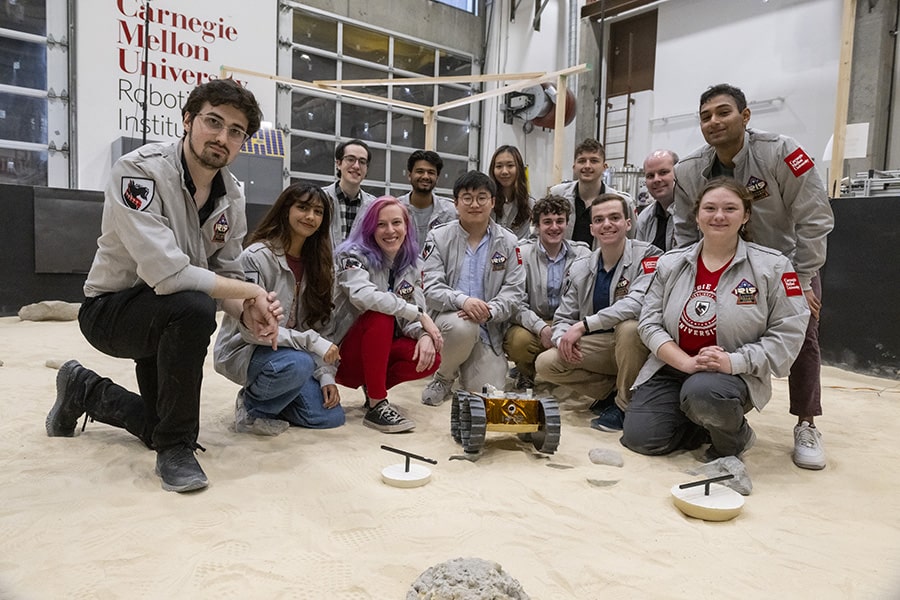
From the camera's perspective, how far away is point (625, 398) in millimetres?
2576

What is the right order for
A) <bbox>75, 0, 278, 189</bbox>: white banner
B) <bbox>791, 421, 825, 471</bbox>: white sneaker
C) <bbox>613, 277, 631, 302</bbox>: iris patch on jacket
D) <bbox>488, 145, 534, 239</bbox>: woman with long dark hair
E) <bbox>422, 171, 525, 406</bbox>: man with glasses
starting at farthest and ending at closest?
1. <bbox>75, 0, 278, 189</bbox>: white banner
2. <bbox>488, 145, 534, 239</bbox>: woman with long dark hair
3. <bbox>422, 171, 525, 406</bbox>: man with glasses
4. <bbox>613, 277, 631, 302</bbox>: iris patch on jacket
5. <bbox>791, 421, 825, 471</bbox>: white sneaker

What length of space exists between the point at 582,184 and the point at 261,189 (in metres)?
4.16

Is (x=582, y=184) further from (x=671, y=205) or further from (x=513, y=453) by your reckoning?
(x=513, y=453)

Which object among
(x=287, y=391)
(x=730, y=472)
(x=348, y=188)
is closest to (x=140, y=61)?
(x=348, y=188)

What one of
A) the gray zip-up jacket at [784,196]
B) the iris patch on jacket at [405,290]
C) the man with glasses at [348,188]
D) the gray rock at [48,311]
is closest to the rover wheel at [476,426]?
the iris patch on jacket at [405,290]

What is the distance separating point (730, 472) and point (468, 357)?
1323 millimetres

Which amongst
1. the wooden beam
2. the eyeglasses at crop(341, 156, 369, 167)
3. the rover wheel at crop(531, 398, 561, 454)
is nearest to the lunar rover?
the rover wheel at crop(531, 398, 561, 454)

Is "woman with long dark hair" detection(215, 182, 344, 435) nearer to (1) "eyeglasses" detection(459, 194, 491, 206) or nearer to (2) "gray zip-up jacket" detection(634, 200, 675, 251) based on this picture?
(1) "eyeglasses" detection(459, 194, 491, 206)

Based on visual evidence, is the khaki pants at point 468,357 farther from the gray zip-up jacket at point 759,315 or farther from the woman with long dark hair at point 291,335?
the gray zip-up jacket at point 759,315

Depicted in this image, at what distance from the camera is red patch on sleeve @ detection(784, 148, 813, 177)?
2225mm

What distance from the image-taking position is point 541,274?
3.19 m

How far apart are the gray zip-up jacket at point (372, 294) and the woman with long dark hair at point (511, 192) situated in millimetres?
1071

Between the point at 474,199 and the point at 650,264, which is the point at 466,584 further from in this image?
the point at 474,199

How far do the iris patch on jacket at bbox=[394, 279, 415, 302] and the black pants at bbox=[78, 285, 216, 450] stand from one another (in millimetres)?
944
